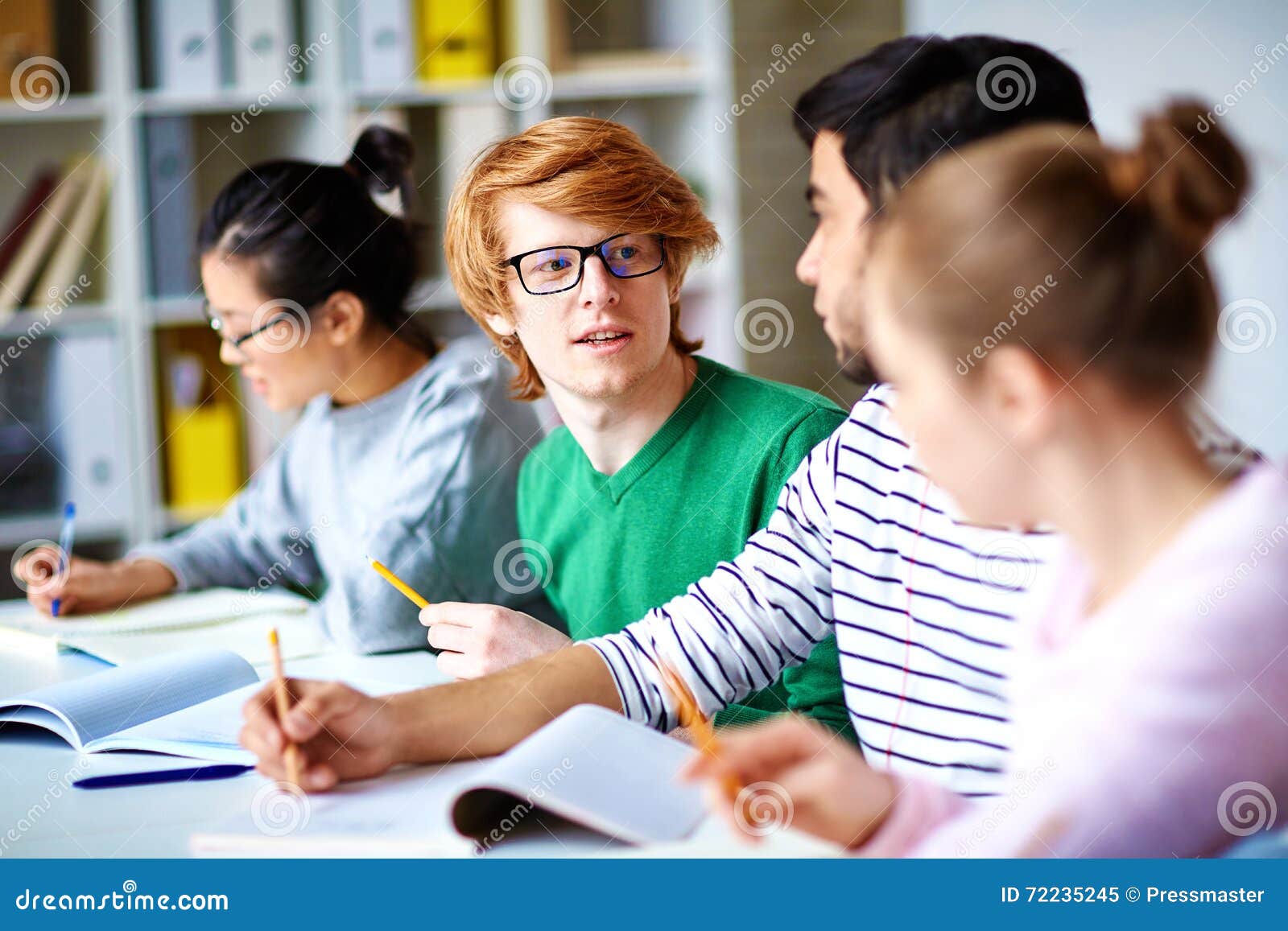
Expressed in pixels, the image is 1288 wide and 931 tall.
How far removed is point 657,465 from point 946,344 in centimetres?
71

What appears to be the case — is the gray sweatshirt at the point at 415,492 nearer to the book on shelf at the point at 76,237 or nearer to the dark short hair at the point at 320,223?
the dark short hair at the point at 320,223

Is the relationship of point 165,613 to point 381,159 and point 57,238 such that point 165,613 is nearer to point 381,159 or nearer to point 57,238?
point 381,159

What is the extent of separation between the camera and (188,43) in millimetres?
2734

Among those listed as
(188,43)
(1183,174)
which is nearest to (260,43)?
(188,43)

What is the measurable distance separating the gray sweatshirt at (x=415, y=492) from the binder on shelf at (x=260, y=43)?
1082 mm

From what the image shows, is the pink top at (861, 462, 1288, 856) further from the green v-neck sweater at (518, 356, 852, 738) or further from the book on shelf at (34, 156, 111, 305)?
the book on shelf at (34, 156, 111, 305)

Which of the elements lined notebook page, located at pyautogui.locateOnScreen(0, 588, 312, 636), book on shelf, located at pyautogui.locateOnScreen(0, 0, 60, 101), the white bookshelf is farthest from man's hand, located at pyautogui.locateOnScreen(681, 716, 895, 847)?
book on shelf, located at pyautogui.locateOnScreen(0, 0, 60, 101)

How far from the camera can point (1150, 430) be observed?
728 millimetres

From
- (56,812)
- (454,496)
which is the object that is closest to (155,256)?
(454,496)

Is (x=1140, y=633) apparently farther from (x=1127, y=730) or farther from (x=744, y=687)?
(x=744, y=687)

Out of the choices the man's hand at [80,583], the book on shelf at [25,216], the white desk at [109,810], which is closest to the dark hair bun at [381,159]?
the man's hand at [80,583]

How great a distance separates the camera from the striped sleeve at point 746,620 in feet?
3.82

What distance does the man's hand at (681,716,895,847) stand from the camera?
2.46 feet

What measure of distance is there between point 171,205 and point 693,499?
1871mm
